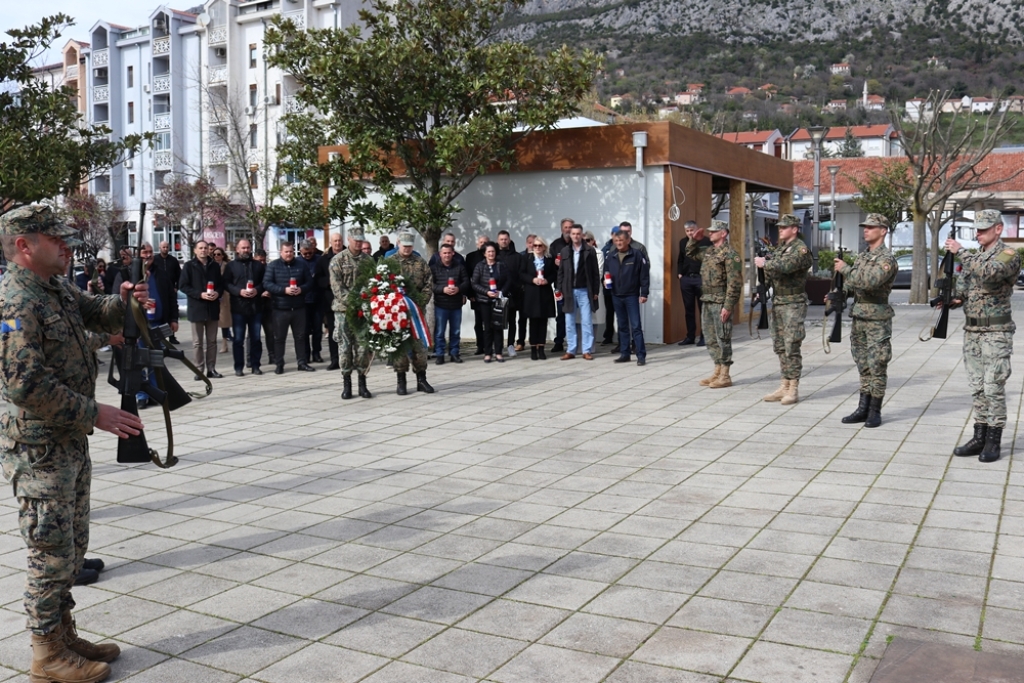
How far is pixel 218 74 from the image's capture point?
2251 inches

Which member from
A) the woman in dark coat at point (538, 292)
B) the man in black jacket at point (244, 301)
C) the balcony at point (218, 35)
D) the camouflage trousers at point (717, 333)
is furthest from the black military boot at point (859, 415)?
the balcony at point (218, 35)

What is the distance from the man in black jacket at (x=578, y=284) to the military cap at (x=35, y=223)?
36.9 ft

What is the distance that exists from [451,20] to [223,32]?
151 feet

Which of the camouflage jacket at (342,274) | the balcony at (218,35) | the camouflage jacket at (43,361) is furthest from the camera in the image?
the balcony at (218,35)

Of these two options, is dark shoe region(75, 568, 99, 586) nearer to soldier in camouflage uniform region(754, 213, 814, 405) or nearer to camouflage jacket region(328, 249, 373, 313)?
soldier in camouflage uniform region(754, 213, 814, 405)

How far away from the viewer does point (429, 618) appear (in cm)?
470

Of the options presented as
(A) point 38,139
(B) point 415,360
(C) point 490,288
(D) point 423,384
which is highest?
(A) point 38,139

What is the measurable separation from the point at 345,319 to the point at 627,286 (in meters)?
4.42

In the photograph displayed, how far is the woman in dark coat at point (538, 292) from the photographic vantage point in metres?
15.3

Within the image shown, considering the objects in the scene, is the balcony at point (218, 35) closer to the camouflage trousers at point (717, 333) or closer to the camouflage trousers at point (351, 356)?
the camouflage trousers at point (351, 356)

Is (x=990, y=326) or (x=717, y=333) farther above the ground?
(x=990, y=326)

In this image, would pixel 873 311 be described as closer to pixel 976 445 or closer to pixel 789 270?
pixel 789 270

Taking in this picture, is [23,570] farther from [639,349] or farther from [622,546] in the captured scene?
[639,349]

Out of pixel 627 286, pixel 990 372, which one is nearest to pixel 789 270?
pixel 990 372
